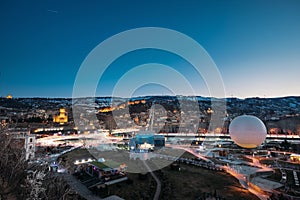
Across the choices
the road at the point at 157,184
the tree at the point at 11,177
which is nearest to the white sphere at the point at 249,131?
the road at the point at 157,184

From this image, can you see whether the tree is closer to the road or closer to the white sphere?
the road

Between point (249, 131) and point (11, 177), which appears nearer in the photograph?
point (11, 177)

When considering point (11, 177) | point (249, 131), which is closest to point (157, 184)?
point (11, 177)

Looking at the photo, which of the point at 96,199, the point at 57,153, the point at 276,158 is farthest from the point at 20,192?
the point at 276,158

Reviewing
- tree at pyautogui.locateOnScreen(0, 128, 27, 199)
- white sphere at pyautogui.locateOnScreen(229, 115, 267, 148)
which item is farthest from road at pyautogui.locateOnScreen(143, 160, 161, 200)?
white sphere at pyautogui.locateOnScreen(229, 115, 267, 148)

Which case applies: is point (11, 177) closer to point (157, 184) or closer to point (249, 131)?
point (157, 184)

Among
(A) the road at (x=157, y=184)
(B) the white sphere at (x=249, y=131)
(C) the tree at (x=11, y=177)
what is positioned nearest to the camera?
(C) the tree at (x=11, y=177)

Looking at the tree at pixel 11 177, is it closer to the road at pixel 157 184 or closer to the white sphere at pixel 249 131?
the road at pixel 157 184

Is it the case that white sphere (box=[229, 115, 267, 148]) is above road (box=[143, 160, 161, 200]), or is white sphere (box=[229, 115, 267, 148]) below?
above

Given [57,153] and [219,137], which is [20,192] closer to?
[57,153]

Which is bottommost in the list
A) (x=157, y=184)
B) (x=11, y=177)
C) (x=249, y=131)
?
(x=157, y=184)

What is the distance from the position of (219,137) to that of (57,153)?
141 feet

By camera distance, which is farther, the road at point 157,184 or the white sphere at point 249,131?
the white sphere at point 249,131

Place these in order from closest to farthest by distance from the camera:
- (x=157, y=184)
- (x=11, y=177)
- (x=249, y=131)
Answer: (x=11, y=177), (x=157, y=184), (x=249, y=131)
